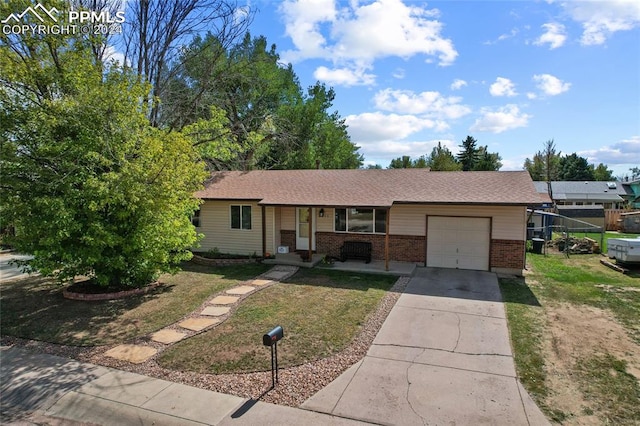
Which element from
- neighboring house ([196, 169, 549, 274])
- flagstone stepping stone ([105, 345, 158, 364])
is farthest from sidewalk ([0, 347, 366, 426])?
neighboring house ([196, 169, 549, 274])

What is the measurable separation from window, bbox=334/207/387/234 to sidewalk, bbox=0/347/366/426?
9.78m

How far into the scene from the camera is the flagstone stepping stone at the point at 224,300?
9.26 metres

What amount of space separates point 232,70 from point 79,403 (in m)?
14.8

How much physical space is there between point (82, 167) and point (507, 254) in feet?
42.0

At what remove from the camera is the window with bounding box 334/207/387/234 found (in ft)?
46.0

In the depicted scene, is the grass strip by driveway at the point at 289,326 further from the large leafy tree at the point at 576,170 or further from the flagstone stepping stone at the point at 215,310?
the large leafy tree at the point at 576,170

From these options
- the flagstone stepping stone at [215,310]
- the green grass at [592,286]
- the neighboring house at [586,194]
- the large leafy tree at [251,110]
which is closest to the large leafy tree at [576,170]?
the neighboring house at [586,194]

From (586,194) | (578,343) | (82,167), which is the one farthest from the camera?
(586,194)

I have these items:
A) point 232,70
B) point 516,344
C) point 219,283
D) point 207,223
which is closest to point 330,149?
point 232,70

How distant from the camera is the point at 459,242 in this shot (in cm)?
1298

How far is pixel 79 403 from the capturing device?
507 centimetres

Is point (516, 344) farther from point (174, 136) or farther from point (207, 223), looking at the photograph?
point (207, 223)

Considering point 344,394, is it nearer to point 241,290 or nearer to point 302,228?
point 241,290

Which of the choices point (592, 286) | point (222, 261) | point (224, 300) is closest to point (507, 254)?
point (592, 286)
